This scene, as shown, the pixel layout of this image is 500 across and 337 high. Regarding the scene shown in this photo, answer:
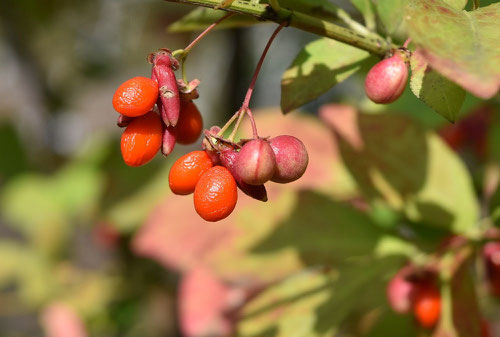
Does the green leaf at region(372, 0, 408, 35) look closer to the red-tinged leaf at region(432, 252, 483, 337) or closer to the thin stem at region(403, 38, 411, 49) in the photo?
the thin stem at region(403, 38, 411, 49)

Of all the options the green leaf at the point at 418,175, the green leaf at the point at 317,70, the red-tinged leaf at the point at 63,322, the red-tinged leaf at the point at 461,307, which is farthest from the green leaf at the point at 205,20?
the red-tinged leaf at the point at 63,322

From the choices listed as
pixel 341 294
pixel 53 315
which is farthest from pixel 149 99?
pixel 53 315

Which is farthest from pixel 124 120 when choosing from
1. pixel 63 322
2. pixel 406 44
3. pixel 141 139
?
pixel 63 322

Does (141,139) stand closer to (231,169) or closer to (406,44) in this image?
(231,169)

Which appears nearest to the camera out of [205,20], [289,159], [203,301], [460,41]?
[460,41]

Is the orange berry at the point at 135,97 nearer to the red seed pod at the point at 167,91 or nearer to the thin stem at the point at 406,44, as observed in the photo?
the red seed pod at the point at 167,91

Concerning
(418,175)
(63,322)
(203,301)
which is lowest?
(63,322)
